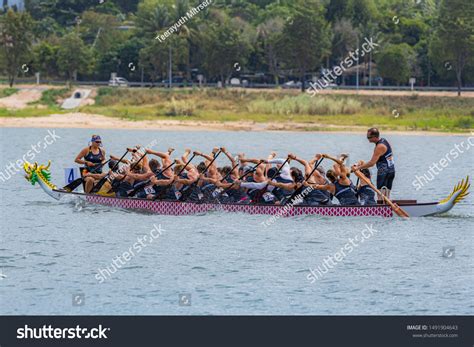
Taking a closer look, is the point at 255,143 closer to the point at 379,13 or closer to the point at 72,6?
the point at 379,13

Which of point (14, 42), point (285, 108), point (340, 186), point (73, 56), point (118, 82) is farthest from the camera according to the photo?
point (73, 56)

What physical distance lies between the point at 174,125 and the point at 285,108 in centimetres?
983

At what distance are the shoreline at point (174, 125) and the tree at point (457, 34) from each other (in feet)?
72.9

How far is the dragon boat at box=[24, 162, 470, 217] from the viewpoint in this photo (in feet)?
95.0

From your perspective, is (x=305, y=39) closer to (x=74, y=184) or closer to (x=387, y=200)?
(x=74, y=184)

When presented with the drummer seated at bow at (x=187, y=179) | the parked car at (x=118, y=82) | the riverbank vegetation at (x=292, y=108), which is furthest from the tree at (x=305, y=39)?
the drummer seated at bow at (x=187, y=179)

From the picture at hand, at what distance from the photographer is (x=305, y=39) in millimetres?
100312

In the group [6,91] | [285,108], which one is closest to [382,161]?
[285,108]

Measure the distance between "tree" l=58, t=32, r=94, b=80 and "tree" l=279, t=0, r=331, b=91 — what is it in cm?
2039

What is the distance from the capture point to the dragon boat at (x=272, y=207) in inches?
1141

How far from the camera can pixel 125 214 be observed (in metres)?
32.0

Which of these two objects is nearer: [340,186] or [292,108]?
[340,186]

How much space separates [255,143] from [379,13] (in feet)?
194

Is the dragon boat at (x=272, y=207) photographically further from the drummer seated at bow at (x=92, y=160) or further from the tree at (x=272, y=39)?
the tree at (x=272, y=39)
